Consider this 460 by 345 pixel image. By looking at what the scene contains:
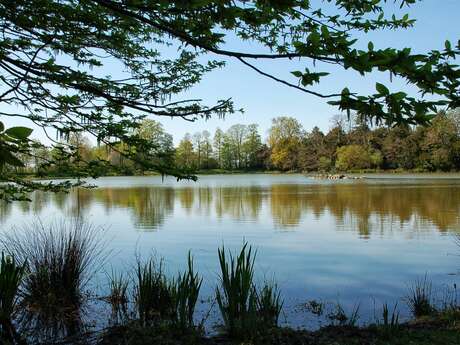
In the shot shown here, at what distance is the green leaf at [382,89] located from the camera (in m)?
2.04

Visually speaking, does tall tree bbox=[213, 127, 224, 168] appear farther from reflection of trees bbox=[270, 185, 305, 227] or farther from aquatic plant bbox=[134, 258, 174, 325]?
aquatic plant bbox=[134, 258, 174, 325]

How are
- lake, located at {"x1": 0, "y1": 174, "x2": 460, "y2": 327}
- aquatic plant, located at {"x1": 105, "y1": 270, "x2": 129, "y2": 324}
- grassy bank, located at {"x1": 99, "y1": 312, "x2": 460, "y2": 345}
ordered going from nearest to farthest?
1. grassy bank, located at {"x1": 99, "y1": 312, "x2": 460, "y2": 345}
2. aquatic plant, located at {"x1": 105, "y1": 270, "x2": 129, "y2": 324}
3. lake, located at {"x1": 0, "y1": 174, "x2": 460, "y2": 327}

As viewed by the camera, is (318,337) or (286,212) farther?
(286,212)

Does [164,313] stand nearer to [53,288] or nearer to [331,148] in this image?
[53,288]

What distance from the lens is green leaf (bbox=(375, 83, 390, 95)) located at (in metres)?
2.04

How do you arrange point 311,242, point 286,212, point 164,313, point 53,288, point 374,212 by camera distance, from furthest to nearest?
point 286,212, point 374,212, point 311,242, point 53,288, point 164,313

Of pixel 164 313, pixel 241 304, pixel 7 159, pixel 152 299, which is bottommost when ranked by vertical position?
pixel 164 313

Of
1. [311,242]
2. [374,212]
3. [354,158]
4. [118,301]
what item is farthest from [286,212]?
[354,158]

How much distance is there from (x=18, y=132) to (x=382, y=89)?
1512 mm

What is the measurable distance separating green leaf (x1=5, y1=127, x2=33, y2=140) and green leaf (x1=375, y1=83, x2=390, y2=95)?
4.80 ft

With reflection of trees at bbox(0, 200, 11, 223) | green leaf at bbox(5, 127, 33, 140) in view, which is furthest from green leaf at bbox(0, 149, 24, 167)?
reflection of trees at bbox(0, 200, 11, 223)

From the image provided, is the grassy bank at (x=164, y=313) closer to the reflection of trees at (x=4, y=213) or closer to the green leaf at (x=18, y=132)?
the green leaf at (x=18, y=132)

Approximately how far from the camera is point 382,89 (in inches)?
80.9

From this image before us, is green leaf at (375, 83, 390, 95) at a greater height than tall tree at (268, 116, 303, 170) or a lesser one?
lesser
